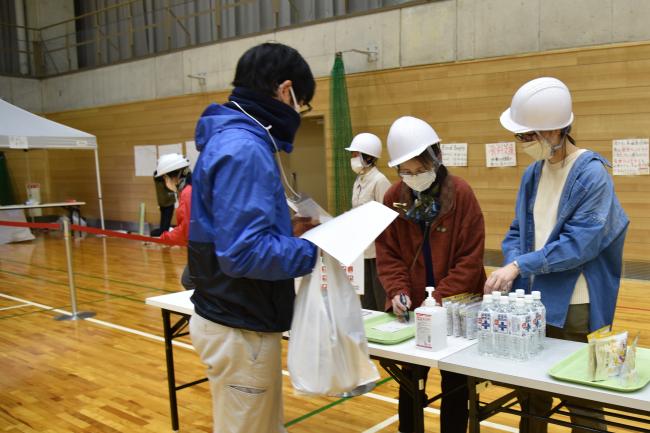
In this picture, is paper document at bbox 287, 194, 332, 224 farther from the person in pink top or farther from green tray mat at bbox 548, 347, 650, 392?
the person in pink top

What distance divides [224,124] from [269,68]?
20 cm

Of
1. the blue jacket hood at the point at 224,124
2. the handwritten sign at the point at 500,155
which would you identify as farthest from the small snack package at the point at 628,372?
the handwritten sign at the point at 500,155

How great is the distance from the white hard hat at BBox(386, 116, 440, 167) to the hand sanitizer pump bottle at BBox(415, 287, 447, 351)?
566mm

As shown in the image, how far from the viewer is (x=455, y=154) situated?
24.4 ft

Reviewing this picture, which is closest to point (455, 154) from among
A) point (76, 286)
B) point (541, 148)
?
point (76, 286)

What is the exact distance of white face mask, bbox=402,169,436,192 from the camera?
7.44 ft

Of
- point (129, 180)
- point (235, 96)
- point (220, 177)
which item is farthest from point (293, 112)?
point (129, 180)

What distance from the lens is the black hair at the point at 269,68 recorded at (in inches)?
65.7

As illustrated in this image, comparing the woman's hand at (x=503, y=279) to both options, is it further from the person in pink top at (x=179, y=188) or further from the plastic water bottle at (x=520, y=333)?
the person in pink top at (x=179, y=188)

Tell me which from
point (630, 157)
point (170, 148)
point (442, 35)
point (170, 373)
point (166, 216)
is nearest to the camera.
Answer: point (170, 373)

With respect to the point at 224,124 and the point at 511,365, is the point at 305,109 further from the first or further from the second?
the point at 511,365

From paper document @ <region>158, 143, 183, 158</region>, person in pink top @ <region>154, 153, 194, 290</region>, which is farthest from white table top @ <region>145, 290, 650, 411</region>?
paper document @ <region>158, 143, 183, 158</region>

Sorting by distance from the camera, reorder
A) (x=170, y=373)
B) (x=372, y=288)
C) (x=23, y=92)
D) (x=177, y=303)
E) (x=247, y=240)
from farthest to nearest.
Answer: (x=23, y=92) → (x=372, y=288) → (x=170, y=373) → (x=177, y=303) → (x=247, y=240)

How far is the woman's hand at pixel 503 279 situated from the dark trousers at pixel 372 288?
2.39m
